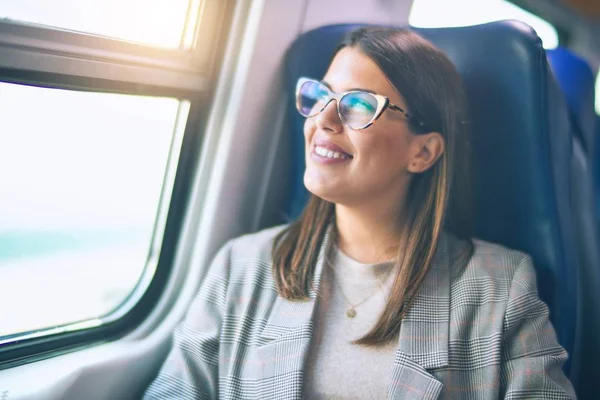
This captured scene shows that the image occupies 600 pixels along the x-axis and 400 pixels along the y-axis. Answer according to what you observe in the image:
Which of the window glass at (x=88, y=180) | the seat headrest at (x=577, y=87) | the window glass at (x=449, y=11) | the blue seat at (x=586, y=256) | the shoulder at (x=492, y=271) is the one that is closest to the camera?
the shoulder at (x=492, y=271)

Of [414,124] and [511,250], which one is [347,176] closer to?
[414,124]


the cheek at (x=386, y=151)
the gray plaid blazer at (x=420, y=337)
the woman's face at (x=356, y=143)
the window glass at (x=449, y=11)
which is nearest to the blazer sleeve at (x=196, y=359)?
the gray plaid blazer at (x=420, y=337)

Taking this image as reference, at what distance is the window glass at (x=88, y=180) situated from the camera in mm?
1355

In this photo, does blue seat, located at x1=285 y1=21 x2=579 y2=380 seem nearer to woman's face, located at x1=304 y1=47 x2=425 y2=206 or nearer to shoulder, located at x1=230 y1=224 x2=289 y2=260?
woman's face, located at x1=304 y1=47 x2=425 y2=206

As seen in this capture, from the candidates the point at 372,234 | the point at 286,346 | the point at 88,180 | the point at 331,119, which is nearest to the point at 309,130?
the point at 331,119

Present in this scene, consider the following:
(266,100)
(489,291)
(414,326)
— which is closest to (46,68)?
(266,100)

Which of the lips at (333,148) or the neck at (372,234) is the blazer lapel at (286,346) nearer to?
the neck at (372,234)

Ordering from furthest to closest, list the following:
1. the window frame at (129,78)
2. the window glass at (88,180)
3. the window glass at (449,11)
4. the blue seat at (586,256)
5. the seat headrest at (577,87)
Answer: the window glass at (449,11)
the seat headrest at (577,87)
the blue seat at (586,256)
the window glass at (88,180)
the window frame at (129,78)

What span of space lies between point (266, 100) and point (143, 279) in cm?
Result: 62

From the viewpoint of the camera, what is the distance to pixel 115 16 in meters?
1.31

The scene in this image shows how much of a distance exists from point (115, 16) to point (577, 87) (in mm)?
1350

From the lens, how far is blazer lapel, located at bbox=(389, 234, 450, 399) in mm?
1160

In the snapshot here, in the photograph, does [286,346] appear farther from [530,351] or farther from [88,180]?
[88,180]

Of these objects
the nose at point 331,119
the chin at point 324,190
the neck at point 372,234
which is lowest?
the neck at point 372,234
